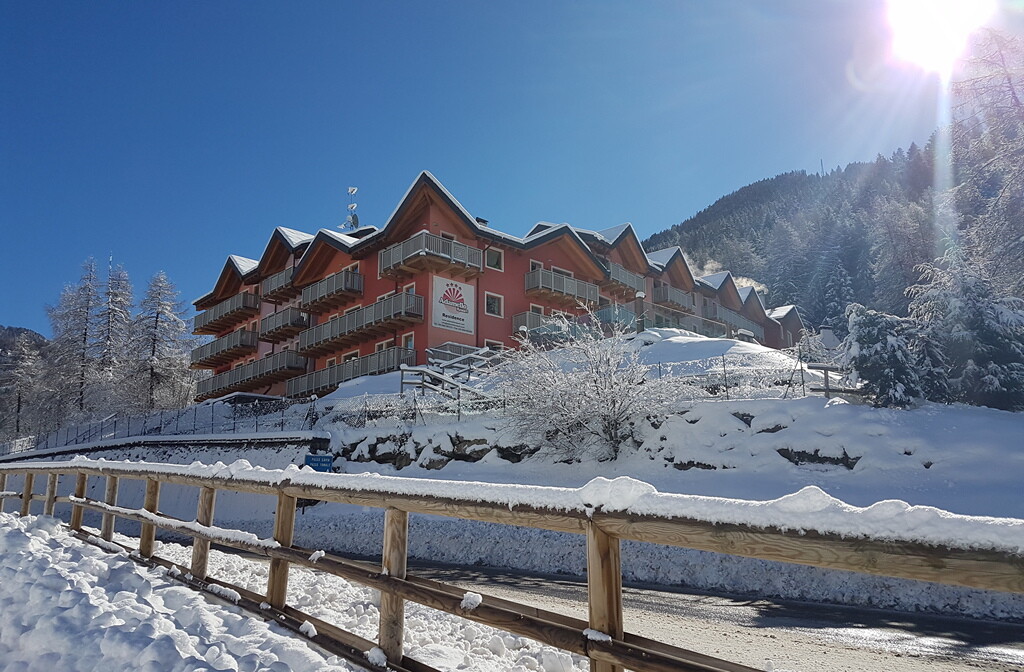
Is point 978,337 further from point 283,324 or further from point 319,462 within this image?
point 283,324

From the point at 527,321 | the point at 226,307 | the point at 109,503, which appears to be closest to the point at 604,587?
the point at 109,503

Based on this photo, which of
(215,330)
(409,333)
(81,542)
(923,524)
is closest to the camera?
(923,524)

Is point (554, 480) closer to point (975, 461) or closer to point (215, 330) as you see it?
point (975, 461)

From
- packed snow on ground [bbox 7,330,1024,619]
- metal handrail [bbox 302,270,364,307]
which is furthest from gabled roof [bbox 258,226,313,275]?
packed snow on ground [bbox 7,330,1024,619]

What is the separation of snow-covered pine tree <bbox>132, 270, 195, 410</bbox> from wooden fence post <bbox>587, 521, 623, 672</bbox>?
48551 millimetres

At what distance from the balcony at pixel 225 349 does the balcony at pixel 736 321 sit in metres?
33.4

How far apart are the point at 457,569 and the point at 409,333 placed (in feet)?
65.5

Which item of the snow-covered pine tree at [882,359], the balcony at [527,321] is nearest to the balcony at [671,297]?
the balcony at [527,321]

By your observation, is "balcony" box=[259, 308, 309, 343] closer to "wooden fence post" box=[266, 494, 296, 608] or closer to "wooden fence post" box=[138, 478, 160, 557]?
"wooden fence post" box=[138, 478, 160, 557]

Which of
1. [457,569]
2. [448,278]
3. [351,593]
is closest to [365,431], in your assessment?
[457,569]

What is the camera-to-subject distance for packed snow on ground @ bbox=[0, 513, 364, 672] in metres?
3.93

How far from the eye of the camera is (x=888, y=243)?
59375 millimetres

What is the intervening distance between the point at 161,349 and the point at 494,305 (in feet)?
92.4

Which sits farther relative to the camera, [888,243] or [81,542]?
[888,243]
